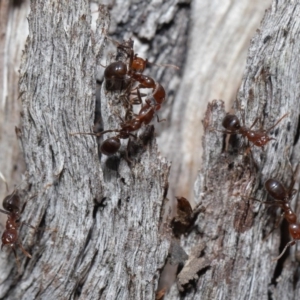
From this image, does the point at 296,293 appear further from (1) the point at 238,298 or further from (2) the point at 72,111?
(2) the point at 72,111

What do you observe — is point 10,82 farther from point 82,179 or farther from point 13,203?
point 82,179

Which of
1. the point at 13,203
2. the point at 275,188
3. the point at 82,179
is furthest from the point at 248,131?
the point at 13,203

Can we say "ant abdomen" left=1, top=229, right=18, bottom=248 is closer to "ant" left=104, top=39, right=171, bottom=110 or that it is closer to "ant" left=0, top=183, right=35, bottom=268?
"ant" left=0, top=183, right=35, bottom=268

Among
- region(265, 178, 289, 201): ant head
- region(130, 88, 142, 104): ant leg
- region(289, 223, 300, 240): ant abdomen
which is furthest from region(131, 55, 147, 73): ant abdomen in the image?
region(289, 223, 300, 240): ant abdomen

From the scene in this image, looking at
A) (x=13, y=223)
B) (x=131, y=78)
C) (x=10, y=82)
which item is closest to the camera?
(x=131, y=78)

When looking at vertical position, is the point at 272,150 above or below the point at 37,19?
below

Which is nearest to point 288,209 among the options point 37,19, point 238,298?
point 238,298
